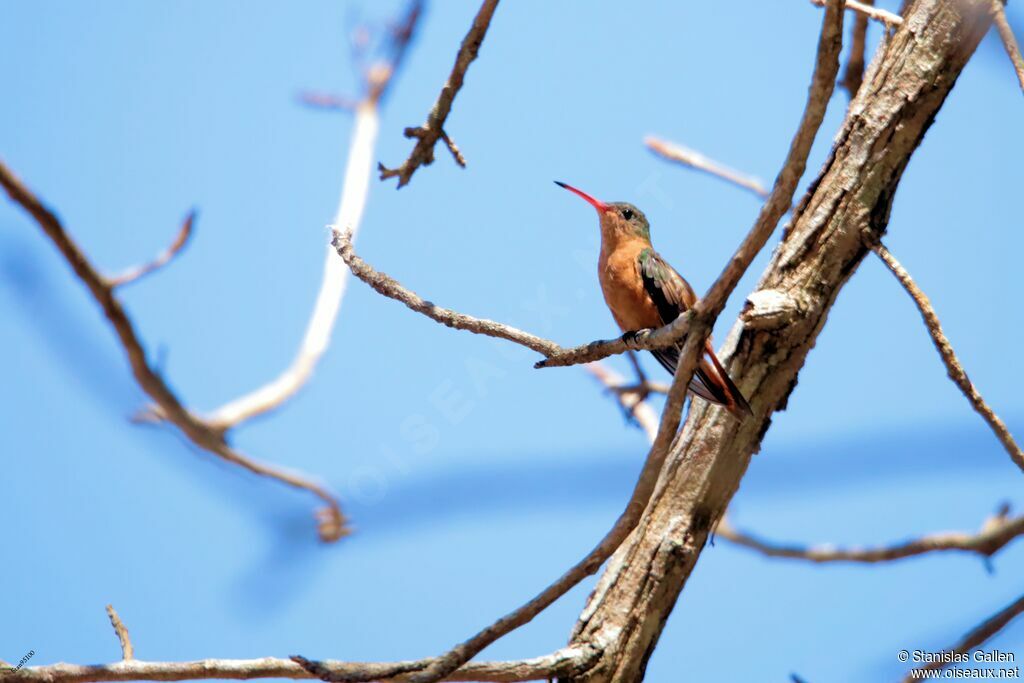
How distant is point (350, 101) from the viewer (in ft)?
32.1

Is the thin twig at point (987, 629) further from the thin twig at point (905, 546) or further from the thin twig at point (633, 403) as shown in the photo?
the thin twig at point (633, 403)

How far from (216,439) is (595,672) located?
Answer: 5.60 feet

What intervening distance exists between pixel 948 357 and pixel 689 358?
115 cm

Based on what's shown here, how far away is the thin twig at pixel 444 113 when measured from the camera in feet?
13.0

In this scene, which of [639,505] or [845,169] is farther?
[845,169]

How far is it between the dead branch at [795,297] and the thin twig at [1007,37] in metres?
0.36

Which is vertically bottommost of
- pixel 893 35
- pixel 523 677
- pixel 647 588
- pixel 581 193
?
pixel 523 677

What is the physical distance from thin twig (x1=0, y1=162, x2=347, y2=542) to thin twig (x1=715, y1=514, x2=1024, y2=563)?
1794mm

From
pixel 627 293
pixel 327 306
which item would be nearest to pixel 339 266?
pixel 327 306

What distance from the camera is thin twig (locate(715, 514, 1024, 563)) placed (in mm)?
3639

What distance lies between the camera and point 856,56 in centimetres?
498

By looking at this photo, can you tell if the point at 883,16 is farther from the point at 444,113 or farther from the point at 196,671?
the point at 196,671

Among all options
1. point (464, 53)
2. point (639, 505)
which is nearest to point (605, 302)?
point (464, 53)

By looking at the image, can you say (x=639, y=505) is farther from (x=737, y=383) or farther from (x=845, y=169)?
(x=845, y=169)
